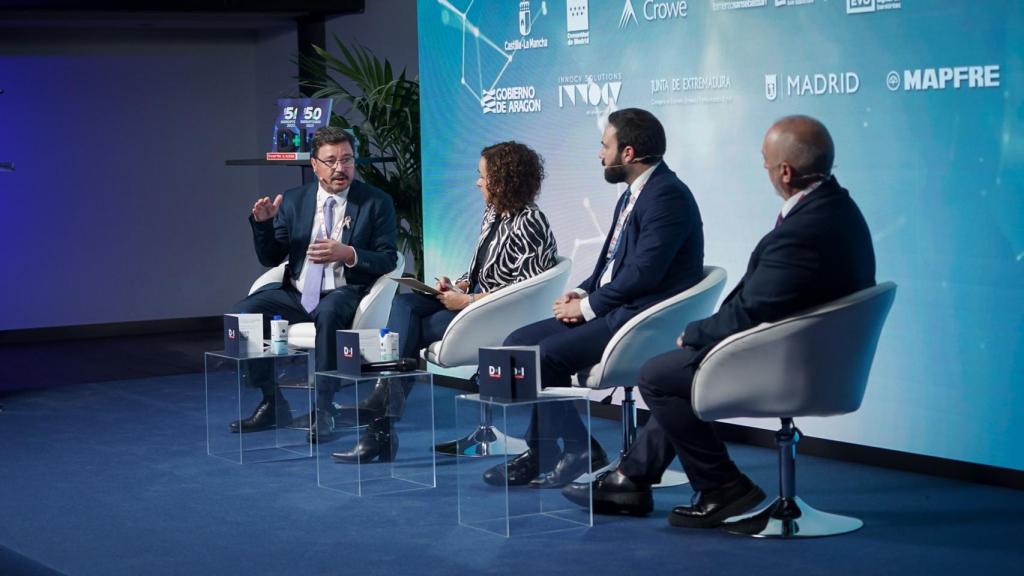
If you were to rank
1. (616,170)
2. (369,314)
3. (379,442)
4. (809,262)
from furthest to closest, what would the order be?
(369,314)
(379,442)
(616,170)
(809,262)

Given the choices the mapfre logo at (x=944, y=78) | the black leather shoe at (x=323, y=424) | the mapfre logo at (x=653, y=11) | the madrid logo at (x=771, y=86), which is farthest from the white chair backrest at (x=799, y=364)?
the mapfre logo at (x=653, y=11)

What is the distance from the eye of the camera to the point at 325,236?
621cm

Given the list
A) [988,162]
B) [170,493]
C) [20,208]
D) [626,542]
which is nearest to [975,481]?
[988,162]

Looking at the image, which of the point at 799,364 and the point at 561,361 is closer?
the point at 799,364

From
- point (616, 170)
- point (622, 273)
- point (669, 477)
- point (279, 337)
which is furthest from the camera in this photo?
point (279, 337)

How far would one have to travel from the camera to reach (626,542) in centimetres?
409

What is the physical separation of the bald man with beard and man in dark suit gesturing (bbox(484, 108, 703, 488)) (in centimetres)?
21

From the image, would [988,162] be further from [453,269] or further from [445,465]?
[453,269]

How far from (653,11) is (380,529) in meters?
2.81

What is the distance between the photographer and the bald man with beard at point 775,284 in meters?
3.87

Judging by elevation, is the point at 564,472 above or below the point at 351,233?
below

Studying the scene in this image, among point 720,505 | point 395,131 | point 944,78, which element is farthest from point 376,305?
point 944,78

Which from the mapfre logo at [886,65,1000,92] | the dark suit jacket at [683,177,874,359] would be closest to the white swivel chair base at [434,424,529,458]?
the dark suit jacket at [683,177,874,359]

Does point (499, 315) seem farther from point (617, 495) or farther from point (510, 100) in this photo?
point (510, 100)
